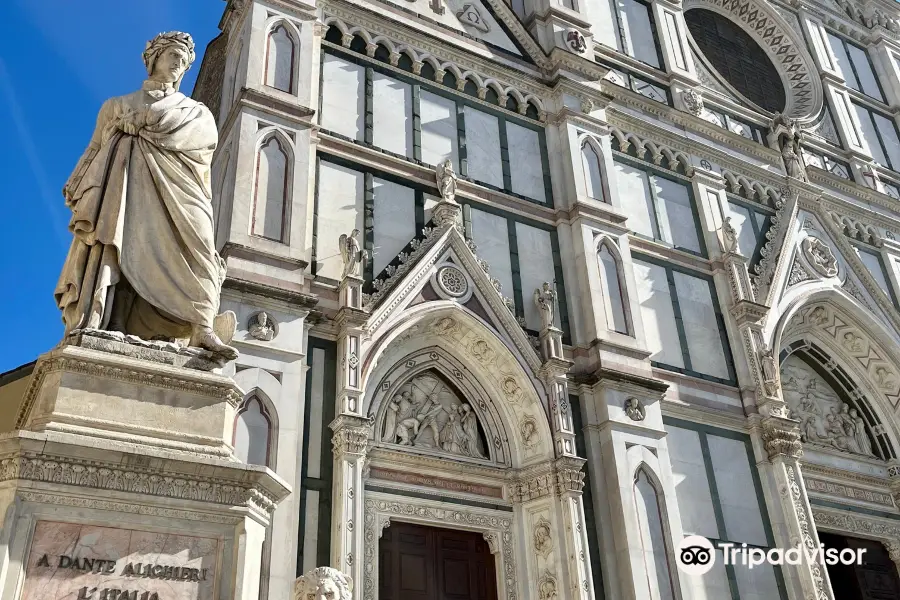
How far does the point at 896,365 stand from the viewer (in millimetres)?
17797

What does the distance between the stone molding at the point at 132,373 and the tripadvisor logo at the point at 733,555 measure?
840 centimetres

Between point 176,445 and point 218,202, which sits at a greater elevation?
point 218,202

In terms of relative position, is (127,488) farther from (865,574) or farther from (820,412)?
(820,412)

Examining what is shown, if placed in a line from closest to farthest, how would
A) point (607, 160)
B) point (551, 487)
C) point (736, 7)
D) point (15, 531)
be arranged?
point (15, 531), point (551, 487), point (607, 160), point (736, 7)

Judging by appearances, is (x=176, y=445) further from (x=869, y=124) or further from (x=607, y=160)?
(x=869, y=124)

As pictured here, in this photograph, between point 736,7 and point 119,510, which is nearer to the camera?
point 119,510

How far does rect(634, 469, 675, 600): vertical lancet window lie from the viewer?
11.5 m

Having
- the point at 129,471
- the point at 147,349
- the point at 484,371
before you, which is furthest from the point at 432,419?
the point at 129,471

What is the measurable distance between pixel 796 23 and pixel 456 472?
17.3 m

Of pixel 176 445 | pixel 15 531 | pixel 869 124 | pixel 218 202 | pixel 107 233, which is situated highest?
pixel 869 124

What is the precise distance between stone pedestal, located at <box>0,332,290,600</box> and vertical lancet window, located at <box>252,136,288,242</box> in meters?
5.94

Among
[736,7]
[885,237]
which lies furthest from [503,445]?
[736,7]

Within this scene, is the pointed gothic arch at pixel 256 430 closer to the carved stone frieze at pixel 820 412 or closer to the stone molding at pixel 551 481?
the stone molding at pixel 551 481

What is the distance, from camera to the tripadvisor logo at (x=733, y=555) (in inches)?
480
